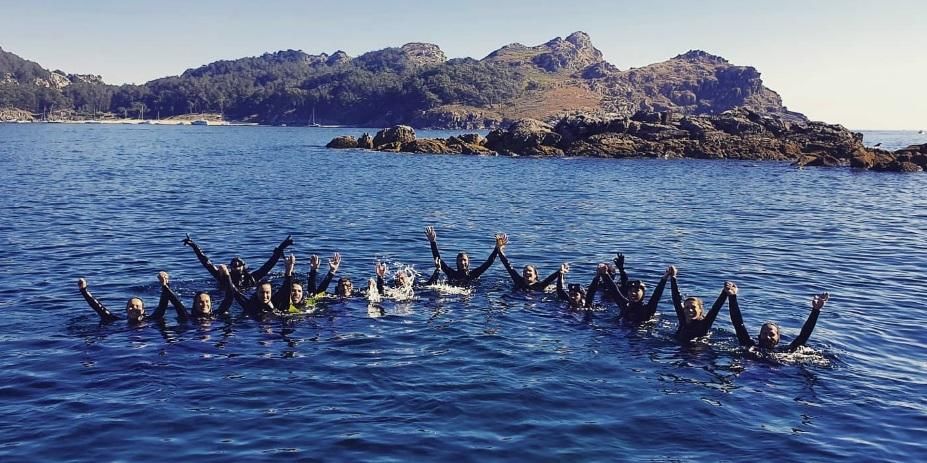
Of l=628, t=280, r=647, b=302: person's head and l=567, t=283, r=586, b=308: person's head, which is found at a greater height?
l=628, t=280, r=647, b=302: person's head

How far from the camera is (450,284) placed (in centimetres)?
2448

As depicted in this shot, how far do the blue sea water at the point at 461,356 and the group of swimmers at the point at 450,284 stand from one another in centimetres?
52

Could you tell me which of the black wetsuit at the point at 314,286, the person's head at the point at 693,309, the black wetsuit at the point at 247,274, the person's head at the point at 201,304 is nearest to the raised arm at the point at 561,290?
the person's head at the point at 693,309

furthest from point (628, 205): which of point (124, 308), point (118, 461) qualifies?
point (118, 461)

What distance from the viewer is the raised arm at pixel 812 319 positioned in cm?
1573

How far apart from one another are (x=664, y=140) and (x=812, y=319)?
8637cm

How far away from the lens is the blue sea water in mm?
12633

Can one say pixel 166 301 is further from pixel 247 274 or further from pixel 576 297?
pixel 576 297

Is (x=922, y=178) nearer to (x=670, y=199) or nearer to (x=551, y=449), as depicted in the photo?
(x=670, y=199)

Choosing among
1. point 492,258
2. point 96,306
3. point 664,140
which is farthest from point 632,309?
point 664,140

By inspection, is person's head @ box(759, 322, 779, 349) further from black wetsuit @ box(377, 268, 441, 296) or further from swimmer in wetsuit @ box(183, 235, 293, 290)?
swimmer in wetsuit @ box(183, 235, 293, 290)

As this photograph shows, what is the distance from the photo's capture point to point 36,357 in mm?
16625

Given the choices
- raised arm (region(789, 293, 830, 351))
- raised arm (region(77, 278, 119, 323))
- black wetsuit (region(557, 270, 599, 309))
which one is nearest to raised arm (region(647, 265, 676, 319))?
black wetsuit (region(557, 270, 599, 309))

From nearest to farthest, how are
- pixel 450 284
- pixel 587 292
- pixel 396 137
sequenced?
pixel 587 292, pixel 450 284, pixel 396 137
